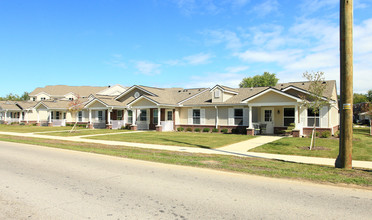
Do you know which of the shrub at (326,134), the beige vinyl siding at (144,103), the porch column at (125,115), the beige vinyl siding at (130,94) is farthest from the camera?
the beige vinyl siding at (130,94)

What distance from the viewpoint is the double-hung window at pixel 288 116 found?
23273 millimetres

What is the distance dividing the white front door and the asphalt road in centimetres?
1666

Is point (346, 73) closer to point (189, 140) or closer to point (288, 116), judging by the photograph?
point (189, 140)

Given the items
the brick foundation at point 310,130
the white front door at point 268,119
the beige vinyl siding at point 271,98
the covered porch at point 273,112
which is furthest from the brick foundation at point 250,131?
the brick foundation at point 310,130

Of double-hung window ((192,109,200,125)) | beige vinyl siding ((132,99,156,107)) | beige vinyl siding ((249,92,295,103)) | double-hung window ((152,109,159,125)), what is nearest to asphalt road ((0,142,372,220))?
beige vinyl siding ((249,92,295,103))

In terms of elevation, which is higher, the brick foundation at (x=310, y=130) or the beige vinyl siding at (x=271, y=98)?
the beige vinyl siding at (x=271, y=98)

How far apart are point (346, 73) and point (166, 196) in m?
6.69

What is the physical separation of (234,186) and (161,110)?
23.6 m

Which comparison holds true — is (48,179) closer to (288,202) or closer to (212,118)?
(288,202)

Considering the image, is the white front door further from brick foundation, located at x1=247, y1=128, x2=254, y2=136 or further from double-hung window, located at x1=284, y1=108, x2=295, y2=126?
brick foundation, located at x1=247, y1=128, x2=254, y2=136

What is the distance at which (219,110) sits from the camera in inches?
1057

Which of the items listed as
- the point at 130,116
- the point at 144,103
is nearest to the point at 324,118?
the point at 144,103

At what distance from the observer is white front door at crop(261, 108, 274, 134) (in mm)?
24078

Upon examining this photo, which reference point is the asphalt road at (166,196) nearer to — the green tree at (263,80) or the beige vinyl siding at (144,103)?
the beige vinyl siding at (144,103)
